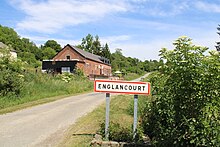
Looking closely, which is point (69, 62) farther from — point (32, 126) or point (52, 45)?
point (52, 45)

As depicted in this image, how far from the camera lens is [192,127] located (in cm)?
537

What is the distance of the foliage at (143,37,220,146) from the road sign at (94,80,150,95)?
1.13m

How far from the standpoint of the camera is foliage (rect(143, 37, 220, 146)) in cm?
524

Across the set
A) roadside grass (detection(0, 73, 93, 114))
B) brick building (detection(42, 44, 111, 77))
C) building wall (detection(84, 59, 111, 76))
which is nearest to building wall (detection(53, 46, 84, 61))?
brick building (detection(42, 44, 111, 77))

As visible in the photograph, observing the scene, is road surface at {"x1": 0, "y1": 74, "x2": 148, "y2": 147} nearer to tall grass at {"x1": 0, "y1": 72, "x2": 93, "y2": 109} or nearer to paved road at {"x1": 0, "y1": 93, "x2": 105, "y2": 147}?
paved road at {"x1": 0, "y1": 93, "x2": 105, "y2": 147}

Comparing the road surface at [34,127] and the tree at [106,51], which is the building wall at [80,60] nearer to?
the tree at [106,51]

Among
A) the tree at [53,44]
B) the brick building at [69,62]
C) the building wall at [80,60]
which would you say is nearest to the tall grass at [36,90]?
the brick building at [69,62]

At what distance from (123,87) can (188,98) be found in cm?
219

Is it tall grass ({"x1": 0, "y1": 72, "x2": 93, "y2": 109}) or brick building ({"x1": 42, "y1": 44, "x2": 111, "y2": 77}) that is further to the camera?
brick building ({"x1": 42, "y1": 44, "x2": 111, "y2": 77})

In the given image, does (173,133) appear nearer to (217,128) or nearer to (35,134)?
(217,128)

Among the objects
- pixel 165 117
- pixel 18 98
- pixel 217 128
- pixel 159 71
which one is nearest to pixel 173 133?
Result: pixel 165 117

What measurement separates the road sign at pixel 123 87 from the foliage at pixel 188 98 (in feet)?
3.71

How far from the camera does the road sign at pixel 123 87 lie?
→ 7316 mm

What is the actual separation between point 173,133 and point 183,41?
1823 millimetres
